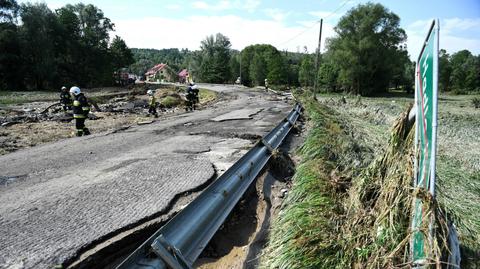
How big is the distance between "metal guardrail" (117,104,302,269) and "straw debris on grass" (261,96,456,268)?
546 millimetres

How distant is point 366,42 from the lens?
46688 millimetres

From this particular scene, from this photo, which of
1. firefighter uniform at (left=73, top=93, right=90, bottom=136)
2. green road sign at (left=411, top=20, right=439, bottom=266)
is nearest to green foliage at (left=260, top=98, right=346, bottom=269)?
green road sign at (left=411, top=20, right=439, bottom=266)

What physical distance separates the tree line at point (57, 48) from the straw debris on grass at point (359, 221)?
4614cm

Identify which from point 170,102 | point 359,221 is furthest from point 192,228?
point 170,102

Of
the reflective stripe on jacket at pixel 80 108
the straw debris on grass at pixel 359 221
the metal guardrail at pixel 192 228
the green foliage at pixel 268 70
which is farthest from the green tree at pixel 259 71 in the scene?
the straw debris on grass at pixel 359 221

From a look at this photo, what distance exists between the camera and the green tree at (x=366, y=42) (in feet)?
156

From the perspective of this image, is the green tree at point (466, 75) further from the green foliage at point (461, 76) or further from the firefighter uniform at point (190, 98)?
the firefighter uniform at point (190, 98)

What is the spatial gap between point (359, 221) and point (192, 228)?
4.59 ft

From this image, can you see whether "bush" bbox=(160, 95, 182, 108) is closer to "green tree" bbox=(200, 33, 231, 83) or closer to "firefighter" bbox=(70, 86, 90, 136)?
"firefighter" bbox=(70, 86, 90, 136)

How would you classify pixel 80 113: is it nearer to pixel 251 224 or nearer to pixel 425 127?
pixel 251 224

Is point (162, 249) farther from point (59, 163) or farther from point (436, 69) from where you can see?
point (59, 163)

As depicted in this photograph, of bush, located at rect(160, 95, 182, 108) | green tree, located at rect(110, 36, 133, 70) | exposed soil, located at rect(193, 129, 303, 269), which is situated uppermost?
green tree, located at rect(110, 36, 133, 70)

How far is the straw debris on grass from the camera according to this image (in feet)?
7.57

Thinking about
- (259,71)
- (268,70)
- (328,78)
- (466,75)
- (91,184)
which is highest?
(466,75)
